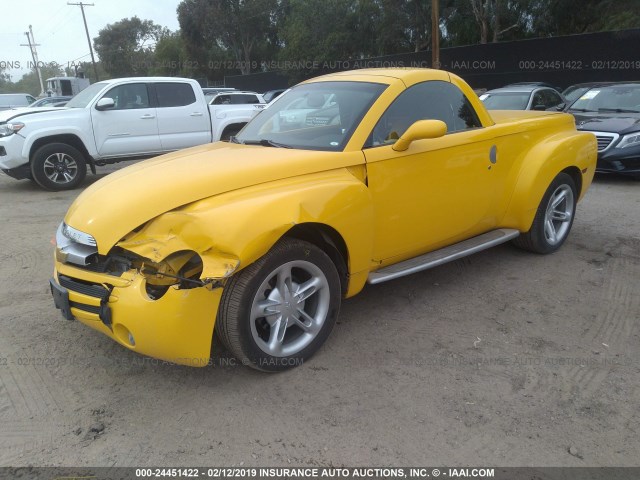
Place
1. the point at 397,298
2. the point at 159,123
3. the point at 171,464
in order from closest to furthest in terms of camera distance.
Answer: the point at 171,464, the point at 397,298, the point at 159,123

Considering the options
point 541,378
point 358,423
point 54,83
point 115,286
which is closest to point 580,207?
point 541,378

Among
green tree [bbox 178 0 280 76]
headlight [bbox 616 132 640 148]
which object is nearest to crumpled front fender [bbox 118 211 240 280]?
headlight [bbox 616 132 640 148]

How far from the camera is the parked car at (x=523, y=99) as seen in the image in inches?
388

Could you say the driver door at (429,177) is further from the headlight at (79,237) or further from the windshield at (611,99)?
the windshield at (611,99)

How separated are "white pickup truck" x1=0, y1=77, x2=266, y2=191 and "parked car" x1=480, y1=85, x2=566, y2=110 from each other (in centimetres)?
464

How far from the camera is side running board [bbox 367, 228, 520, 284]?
11.6ft

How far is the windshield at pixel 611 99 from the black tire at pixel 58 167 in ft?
29.8

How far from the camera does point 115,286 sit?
9.00ft

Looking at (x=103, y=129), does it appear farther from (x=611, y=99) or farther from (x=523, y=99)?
(x=611, y=99)

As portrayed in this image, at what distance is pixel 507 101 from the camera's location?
33.3 feet

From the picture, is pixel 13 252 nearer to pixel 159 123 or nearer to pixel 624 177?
pixel 159 123

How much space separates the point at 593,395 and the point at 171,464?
228 centimetres

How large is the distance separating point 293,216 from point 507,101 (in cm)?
867

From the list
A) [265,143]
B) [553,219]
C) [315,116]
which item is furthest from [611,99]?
[265,143]
